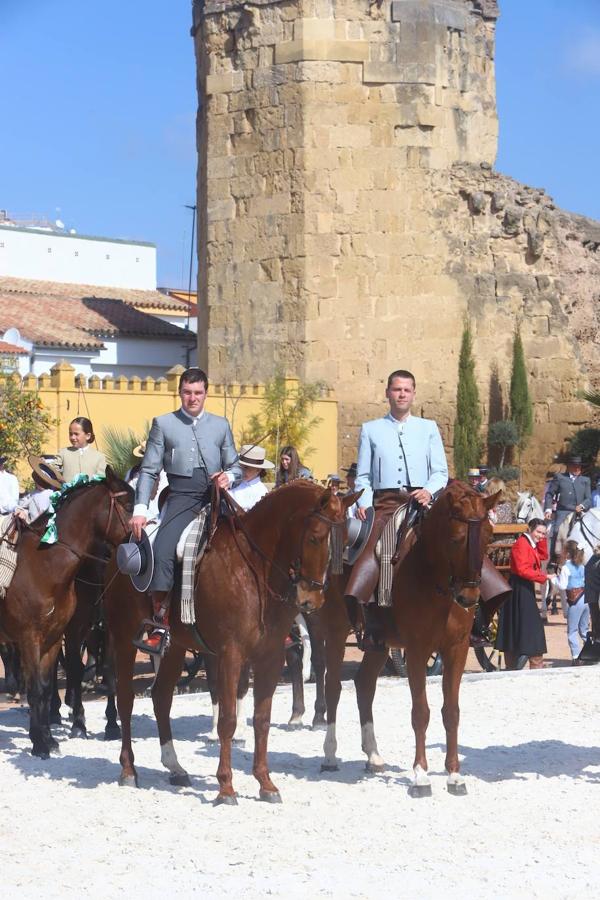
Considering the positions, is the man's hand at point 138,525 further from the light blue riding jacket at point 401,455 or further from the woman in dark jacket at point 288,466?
the woman in dark jacket at point 288,466

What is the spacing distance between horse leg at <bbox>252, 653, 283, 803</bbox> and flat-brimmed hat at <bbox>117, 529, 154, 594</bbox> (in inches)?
28.7

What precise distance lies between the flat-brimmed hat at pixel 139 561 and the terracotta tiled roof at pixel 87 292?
107ft

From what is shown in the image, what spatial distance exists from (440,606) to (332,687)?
108cm

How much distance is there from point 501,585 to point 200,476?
1.74 m

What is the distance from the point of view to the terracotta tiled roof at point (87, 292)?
41.2 m

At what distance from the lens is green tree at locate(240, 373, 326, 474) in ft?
93.2

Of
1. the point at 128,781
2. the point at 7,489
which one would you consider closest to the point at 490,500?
the point at 128,781

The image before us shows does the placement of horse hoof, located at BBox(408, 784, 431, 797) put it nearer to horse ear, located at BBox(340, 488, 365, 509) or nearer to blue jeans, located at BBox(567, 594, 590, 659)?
horse ear, located at BBox(340, 488, 365, 509)

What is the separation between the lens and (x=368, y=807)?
23.8 ft

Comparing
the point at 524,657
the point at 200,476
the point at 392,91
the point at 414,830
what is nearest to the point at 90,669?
the point at 524,657

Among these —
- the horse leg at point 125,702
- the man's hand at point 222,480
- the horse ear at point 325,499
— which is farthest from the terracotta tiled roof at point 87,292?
the horse ear at point 325,499

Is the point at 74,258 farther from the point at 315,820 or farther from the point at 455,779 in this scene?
the point at 315,820

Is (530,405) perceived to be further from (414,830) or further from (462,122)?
(414,830)

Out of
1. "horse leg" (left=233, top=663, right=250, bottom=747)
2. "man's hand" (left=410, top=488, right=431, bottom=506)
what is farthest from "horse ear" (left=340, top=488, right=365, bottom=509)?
"horse leg" (left=233, top=663, right=250, bottom=747)
